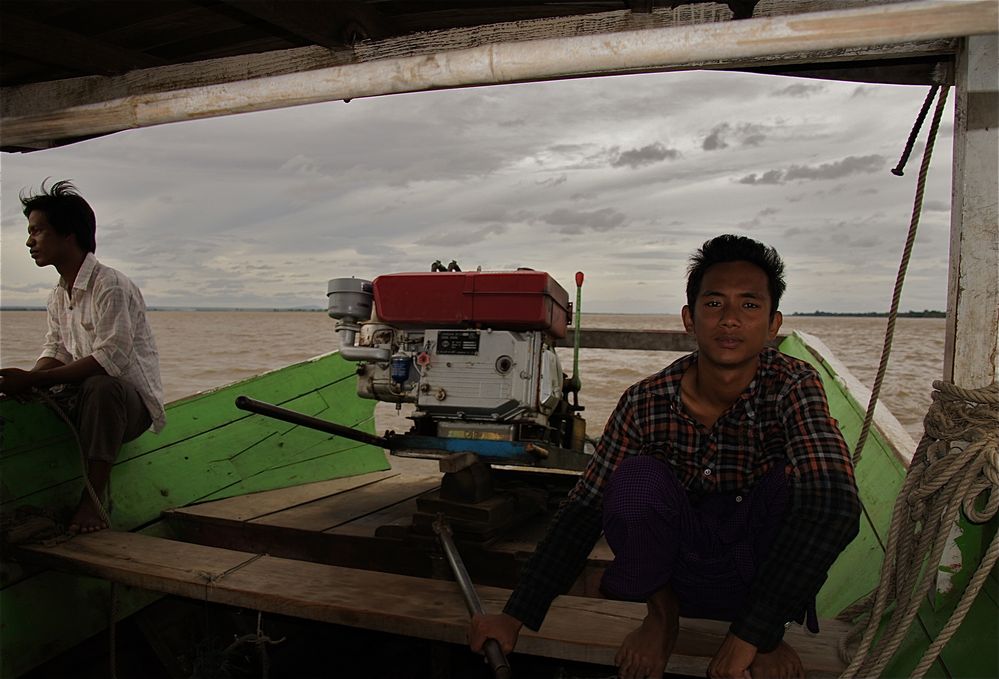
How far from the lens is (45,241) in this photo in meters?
2.53

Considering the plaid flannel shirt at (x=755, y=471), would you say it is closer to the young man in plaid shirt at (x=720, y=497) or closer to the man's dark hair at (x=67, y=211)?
the young man in plaid shirt at (x=720, y=497)

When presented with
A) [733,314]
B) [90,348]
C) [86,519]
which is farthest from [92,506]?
[733,314]

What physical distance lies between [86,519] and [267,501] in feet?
Answer: 2.72

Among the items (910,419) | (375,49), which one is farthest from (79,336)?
(910,419)

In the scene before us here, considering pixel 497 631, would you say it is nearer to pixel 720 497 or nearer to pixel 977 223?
pixel 720 497

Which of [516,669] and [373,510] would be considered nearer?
[516,669]

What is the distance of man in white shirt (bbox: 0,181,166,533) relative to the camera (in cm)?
240

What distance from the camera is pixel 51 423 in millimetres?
2443

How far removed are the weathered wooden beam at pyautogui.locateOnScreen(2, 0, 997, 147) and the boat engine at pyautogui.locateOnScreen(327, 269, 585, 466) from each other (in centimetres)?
125

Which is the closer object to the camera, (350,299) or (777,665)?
(777,665)

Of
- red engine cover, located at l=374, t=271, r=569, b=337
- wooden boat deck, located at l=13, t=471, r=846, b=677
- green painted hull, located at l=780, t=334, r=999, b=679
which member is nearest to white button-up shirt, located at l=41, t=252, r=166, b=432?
wooden boat deck, located at l=13, t=471, r=846, b=677

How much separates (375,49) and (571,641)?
1.63m

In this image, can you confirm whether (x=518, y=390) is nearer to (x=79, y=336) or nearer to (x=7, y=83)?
(x=79, y=336)

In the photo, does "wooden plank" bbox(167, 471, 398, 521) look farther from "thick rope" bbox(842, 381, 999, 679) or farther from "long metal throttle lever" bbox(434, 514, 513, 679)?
"thick rope" bbox(842, 381, 999, 679)
